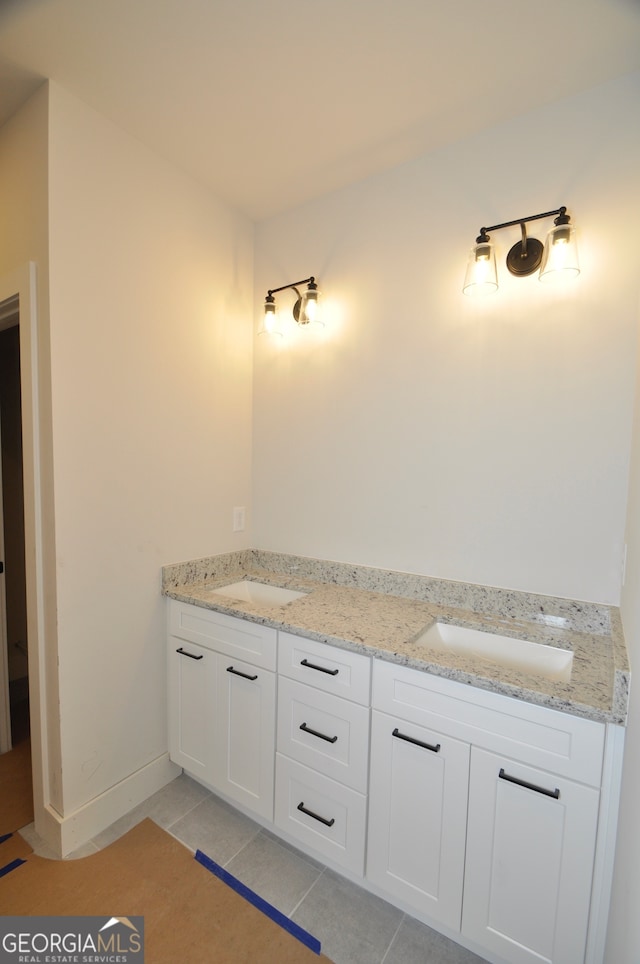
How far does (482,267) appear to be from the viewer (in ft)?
4.99

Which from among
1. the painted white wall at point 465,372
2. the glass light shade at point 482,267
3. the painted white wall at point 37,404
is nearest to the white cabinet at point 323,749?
the painted white wall at point 465,372

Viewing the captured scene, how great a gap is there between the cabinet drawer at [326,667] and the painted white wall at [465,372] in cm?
59

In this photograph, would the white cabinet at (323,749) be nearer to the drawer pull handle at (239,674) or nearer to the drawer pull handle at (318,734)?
the drawer pull handle at (318,734)

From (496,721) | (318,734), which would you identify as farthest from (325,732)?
(496,721)

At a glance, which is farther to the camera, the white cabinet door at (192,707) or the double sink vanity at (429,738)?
the white cabinet door at (192,707)

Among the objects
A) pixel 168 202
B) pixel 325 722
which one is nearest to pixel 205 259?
pixel 168 202

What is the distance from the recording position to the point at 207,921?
1.31 m

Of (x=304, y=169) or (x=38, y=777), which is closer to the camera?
(x=38, y=777)

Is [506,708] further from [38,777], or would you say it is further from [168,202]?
[168,202]

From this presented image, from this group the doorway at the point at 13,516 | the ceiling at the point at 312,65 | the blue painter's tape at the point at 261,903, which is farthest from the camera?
the doorway at the point at 13,516

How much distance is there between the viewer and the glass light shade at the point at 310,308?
77.0 inches

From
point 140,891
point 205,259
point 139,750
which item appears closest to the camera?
point 140,891

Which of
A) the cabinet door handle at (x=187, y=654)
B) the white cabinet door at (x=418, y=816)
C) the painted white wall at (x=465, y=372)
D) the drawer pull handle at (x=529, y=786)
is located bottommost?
the white cabinet door at (x=418, y=816)

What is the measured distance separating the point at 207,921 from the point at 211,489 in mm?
1598
